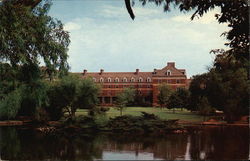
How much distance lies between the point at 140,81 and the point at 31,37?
183 feet

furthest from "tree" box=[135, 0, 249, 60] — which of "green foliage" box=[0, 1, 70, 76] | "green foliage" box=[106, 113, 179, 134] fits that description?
"green foliage" box=[106, 113, 179, 134]

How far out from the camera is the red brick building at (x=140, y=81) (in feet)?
201

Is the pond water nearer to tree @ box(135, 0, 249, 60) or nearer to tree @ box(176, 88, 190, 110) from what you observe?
tree @ box(135, 0, 249, 60)

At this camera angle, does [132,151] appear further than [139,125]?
No

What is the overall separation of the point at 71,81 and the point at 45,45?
14607 mm

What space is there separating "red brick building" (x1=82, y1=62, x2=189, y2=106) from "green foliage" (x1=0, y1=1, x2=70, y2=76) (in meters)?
47.4

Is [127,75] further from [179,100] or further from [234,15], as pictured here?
[234,15]

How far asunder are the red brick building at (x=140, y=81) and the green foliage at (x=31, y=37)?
155ft

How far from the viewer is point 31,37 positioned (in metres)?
10.9

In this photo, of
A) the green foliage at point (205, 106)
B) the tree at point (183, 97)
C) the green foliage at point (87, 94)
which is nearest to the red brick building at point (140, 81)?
the tree at point (183, 97)

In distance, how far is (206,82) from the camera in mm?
30469

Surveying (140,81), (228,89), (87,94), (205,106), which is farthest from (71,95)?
(140,81)

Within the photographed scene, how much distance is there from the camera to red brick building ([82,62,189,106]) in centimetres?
6113

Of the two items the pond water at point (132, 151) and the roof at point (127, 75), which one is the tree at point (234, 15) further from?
the roof at point (127, 75)
